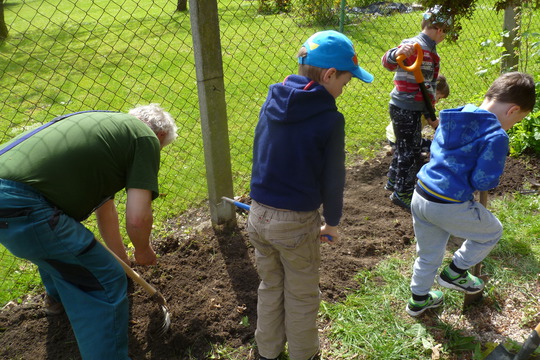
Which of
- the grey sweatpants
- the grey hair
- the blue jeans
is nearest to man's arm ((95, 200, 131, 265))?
the grey hair

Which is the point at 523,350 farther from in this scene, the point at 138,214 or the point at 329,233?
the point at 138,214

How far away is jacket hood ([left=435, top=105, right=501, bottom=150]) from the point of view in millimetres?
2338

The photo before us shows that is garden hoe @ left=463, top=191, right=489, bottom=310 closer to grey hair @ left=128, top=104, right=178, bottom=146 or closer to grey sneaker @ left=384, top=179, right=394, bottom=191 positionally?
grey sneaker @ left=384, top=179, right=394, bottom=191

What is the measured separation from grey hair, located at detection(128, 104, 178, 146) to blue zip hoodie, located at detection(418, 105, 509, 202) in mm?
1468

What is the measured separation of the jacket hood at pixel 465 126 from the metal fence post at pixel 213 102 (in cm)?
165

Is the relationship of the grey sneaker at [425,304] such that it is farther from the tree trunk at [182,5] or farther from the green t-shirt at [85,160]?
the tree trunk at [182,5]

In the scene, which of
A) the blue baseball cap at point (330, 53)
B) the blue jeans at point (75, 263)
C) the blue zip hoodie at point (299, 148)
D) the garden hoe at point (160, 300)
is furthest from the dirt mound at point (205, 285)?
the blue baseball cap at point (330, 53)

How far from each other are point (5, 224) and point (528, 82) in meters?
2.67

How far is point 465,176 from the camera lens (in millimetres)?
2400

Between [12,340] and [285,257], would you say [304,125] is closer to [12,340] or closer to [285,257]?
[285,257]

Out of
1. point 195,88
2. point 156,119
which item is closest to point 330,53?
point 156,119

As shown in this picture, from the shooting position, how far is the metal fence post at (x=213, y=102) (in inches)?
125

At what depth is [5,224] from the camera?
202cm

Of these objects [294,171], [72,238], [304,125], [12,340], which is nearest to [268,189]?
[294,171]
